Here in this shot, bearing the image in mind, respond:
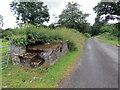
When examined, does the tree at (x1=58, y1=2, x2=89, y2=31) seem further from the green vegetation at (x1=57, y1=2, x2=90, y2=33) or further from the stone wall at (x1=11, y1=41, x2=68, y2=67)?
the stone wall at (x1=11, y1=41, x2=68, y2=67)

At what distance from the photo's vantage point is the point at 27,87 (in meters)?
2.75

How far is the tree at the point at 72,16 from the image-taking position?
83.8 feet

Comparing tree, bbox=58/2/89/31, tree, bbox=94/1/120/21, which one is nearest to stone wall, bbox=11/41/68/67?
tree, bbox=94/1/120/21

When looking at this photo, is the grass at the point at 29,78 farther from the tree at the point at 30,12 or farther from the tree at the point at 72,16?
the tree at the point at 72,16

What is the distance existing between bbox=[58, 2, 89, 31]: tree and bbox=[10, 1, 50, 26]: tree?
526 cm

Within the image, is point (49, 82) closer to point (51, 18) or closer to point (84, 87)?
point (84, 87)

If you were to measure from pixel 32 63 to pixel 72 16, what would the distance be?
23770mm

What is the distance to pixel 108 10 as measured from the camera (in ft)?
54.9

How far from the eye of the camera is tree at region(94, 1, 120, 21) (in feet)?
50.3

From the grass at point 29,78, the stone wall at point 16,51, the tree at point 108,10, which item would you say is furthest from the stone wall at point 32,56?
the tree at point 108,10

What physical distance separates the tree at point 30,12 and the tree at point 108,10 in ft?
47.2

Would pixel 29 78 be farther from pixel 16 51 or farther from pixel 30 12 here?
pixel 30 12

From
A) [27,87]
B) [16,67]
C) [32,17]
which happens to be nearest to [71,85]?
[27,87]

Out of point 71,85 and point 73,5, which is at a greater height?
point 73,5
